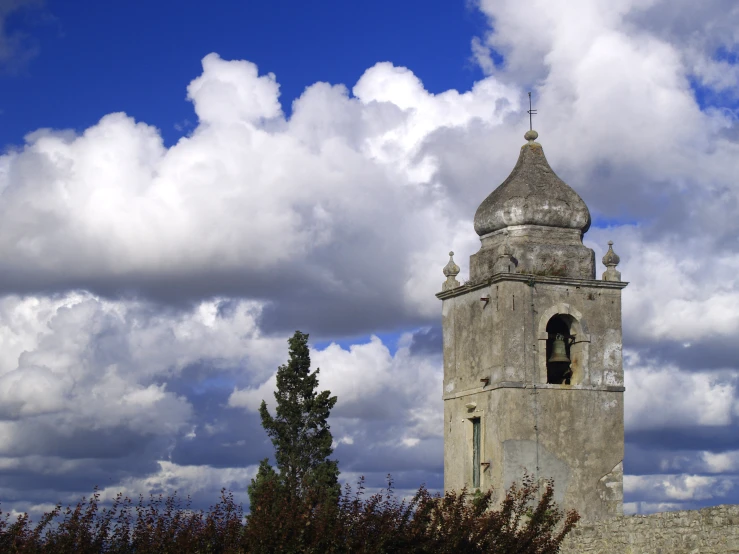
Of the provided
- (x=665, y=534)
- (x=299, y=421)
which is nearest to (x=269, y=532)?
(x=665, y=534)

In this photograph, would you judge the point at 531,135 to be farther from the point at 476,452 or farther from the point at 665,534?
the point at 665,534

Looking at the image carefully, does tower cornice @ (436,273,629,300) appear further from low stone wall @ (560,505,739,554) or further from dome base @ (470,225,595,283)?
low stone wall @ (560,505,739,554)

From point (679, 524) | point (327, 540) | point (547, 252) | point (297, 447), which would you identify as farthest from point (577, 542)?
point (297, 447)

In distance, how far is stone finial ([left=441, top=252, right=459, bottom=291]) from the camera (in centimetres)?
3005

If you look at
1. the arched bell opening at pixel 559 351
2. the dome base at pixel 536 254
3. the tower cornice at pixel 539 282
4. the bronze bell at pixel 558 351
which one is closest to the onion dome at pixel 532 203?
the dome base at pixel 536 254

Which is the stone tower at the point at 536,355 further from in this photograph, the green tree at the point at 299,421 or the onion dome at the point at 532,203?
the green tree at the point at 299,421

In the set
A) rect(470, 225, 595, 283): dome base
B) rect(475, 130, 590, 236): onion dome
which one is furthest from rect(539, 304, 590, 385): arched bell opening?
rect(475, 130, 590, 236): onion dome

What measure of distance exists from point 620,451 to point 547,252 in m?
4.46

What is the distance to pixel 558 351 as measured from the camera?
28.5m

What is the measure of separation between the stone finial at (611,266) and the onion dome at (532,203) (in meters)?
0.90

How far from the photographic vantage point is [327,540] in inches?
776

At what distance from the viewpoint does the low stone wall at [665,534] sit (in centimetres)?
1973

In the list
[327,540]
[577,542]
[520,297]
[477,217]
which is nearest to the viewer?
[327,540]

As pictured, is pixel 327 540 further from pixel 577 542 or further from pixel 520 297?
pixel 520 297
